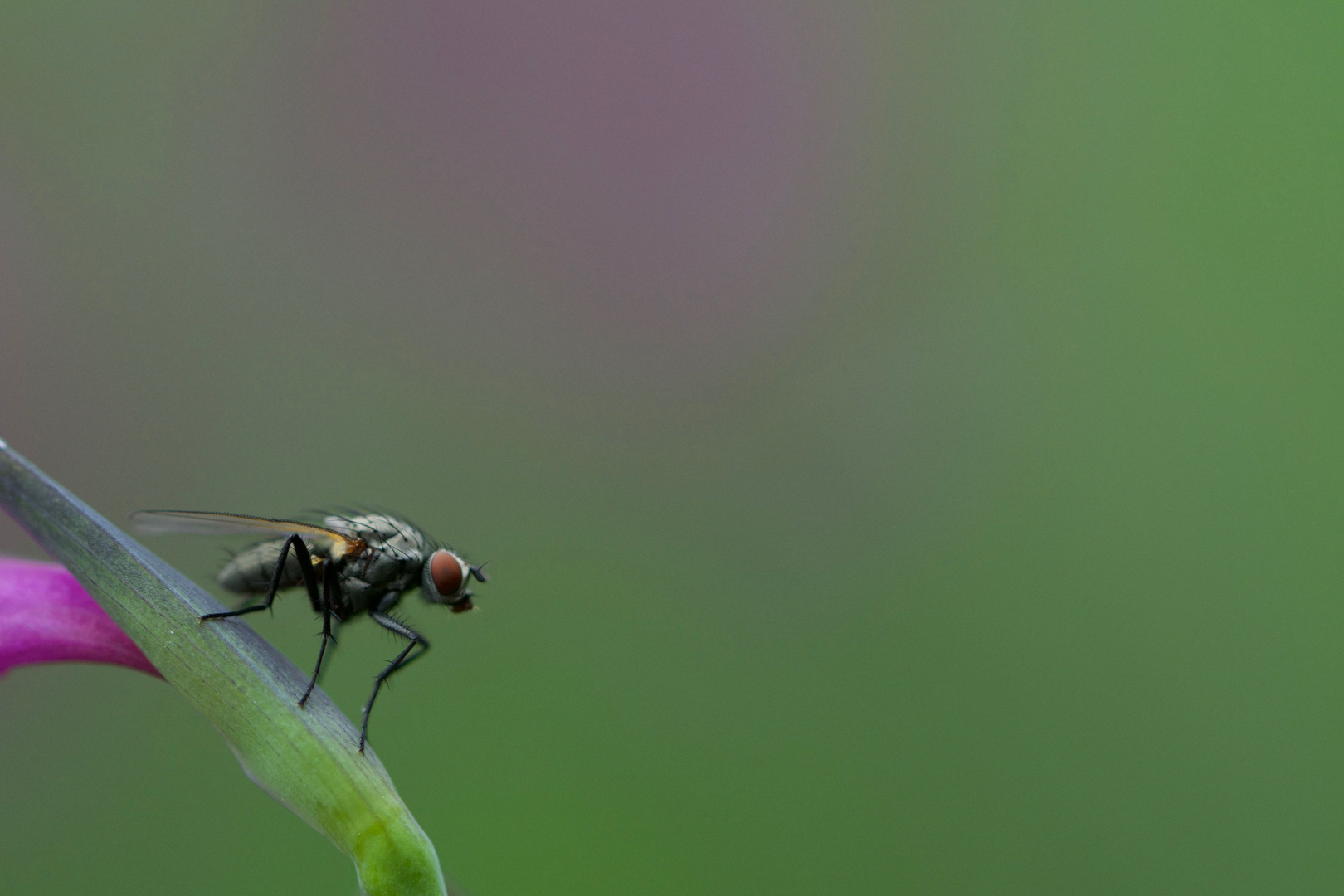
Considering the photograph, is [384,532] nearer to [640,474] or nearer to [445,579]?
[445,579]

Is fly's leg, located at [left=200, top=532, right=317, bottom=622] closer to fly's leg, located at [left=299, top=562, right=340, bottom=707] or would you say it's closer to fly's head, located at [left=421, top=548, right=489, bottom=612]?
fly's leg, located at [left=299, top=562, right=340, bottom=707]

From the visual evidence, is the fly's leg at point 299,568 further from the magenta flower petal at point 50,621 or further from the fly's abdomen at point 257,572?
the magenta flower petal at point 50,621

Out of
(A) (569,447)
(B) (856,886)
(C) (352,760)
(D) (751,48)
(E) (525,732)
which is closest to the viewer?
(C) (352,760)

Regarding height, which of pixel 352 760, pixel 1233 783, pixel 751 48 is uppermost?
pixel 751 48

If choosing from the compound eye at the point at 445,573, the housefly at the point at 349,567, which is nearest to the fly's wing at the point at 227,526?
the housefly at the point at 349,567

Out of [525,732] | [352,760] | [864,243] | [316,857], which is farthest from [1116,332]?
[352,760]

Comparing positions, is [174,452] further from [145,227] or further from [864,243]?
[864,243]

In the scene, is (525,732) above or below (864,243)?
below

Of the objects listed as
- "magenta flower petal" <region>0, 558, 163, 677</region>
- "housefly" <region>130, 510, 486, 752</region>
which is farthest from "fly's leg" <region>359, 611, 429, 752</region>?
"magenta flower petal" <region>0, 558, 163, 677</region>
